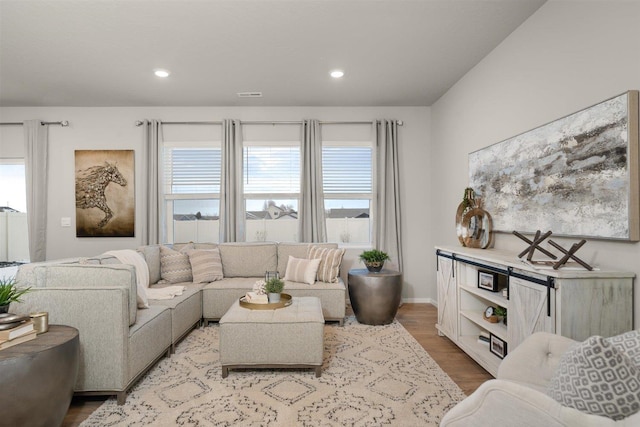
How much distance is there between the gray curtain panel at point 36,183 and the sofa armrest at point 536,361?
18.2ft

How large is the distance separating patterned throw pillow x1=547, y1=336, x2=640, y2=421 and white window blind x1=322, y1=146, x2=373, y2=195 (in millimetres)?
3842

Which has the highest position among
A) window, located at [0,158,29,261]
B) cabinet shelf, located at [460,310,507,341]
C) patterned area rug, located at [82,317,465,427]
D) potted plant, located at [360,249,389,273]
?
window, located at [0,158,29,261]

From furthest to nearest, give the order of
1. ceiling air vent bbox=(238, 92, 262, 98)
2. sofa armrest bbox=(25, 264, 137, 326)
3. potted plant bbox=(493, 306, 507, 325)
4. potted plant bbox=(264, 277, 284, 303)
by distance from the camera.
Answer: ceiling air vent bbox=(238, 92, 262, 98) < potted plant bbox=(264, 277, 284, 303) < potted plant bbox=(493, 306, 507, 325) < sofa armrest bbox=(25, 264, 137, 326)

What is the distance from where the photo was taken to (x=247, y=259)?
14.3 ft

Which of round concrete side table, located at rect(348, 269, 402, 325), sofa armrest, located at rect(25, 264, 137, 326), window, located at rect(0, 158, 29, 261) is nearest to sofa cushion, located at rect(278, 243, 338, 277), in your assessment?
round concrete side table, located at rect(348, 269, 402, 325)

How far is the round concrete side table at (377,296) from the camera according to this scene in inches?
150

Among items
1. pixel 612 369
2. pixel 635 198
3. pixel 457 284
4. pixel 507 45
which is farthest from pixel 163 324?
pixel 507 45

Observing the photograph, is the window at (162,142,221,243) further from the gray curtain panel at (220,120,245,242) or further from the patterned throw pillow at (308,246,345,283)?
the patterned throw pillow at (308,246,345,283)

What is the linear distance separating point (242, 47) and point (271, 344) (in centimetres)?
254

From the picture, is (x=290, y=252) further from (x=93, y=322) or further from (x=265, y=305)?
(x=93, y=322)

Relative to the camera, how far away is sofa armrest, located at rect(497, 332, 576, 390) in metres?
1.56

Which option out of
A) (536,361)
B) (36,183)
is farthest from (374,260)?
(36,183)

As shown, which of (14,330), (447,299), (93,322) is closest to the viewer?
(14,330)

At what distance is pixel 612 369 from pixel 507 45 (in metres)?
2.74
